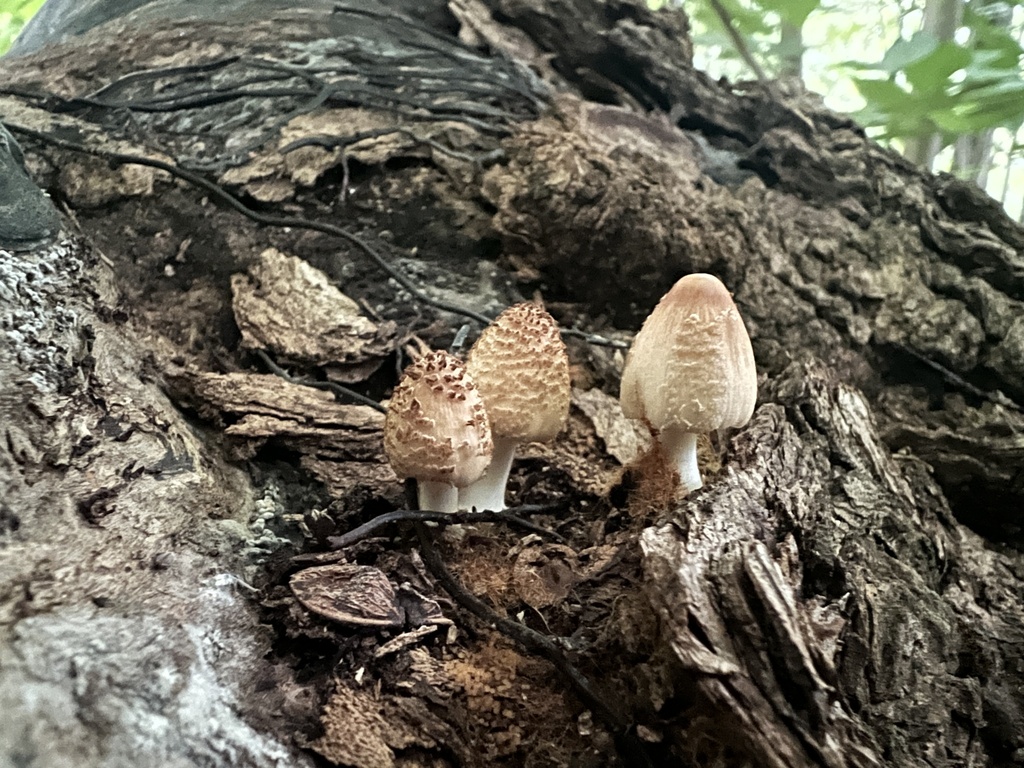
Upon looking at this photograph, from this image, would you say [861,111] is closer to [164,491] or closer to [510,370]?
[510,370]

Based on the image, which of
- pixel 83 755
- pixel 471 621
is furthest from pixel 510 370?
pixel 83 755

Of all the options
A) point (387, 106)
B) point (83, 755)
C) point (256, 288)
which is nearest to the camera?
point (83, 755)

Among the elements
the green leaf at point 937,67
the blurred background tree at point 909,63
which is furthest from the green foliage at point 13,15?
the green leaf at point 937,67

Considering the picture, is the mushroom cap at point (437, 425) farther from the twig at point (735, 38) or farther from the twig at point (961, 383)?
the twig at point (735, 38)

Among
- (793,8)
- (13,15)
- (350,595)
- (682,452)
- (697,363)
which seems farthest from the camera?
(13,15)

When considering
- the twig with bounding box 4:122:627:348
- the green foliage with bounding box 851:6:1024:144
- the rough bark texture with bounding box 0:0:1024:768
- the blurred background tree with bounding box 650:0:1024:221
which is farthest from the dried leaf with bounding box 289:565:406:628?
the green foliage with bounding box 851:6:1024:144

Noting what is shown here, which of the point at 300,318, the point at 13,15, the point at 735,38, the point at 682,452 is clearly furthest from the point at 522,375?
the point at 13,15

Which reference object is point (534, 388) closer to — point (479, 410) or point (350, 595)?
point (479, 410)
